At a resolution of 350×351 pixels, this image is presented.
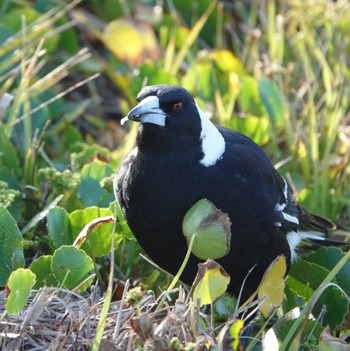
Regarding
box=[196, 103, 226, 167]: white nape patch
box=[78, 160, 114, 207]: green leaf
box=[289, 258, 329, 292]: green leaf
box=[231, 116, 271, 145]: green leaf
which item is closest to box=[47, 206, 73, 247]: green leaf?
box=[78, 160, 114, 207]: green leaf

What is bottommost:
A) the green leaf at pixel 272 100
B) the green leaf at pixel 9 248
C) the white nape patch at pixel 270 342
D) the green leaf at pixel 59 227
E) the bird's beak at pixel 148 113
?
the white nape patch at pixel 270 342

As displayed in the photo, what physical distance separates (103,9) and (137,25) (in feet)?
1.89

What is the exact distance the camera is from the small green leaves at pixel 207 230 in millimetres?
2572

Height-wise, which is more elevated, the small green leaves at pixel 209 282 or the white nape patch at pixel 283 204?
the small green leaves at pixel 209 282

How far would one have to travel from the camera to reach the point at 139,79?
426 cm

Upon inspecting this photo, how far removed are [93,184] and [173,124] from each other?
26.8 inches

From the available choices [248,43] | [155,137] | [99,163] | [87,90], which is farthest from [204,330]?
[87,90]

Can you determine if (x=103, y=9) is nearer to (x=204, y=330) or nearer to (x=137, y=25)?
(x=137, y=25)

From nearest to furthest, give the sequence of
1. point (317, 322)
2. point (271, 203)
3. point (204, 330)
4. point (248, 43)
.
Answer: point (204, 330), point (317, 322), point (271, 203), point (248, 43)

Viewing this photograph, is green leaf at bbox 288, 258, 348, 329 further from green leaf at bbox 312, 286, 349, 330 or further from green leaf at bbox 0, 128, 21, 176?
green leaf at bbox 0, 128, 21, 176

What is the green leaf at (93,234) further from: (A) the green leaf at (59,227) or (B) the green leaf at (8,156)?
(B) the green leaf at (8,156)

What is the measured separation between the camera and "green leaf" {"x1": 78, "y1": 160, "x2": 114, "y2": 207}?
3.41 metres

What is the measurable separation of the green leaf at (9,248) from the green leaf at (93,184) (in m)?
0.65

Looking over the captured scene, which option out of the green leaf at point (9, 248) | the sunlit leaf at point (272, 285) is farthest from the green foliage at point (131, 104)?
the sunlit leaf at point (272, 285)
